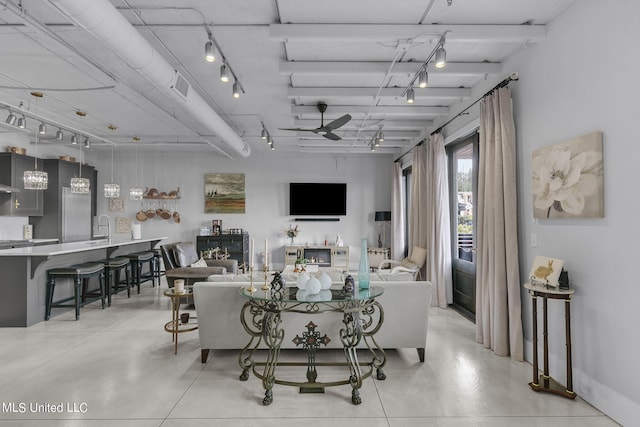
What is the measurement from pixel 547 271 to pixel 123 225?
8871 millimetres

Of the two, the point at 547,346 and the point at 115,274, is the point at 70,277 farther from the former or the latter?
the point at 547,346

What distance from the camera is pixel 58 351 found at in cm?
361

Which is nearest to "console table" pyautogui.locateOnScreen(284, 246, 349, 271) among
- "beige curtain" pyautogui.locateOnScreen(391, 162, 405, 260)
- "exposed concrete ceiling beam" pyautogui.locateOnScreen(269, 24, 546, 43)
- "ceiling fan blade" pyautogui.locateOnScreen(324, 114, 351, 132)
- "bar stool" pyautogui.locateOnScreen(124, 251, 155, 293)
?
"beige curtain" pyautogui.locateOnScreen(391, 162, 405, 260)

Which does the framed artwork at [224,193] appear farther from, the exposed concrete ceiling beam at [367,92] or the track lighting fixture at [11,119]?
the exposed concrete ceiling beam at [367,92]

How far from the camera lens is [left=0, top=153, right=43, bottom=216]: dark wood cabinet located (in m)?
6.52

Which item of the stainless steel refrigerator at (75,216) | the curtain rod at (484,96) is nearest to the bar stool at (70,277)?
the stainless steel refrigerator at (75,216)

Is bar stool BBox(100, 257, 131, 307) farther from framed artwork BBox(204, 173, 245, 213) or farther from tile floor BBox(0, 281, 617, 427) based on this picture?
framed artwork BBox(204, 173, 245, 213)

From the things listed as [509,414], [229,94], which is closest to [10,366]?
[229,94]

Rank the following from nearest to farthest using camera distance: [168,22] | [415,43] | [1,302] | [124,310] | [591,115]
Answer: [591,115] < [168,22] < [415,43] < [1,302] < [124,310]

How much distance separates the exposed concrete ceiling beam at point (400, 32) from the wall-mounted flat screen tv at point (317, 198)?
561cm

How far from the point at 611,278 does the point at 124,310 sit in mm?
5784

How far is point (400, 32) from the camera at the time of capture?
3.05 m

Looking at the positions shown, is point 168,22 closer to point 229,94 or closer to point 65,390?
point 229,94

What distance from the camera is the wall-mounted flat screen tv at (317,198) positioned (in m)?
8.57
